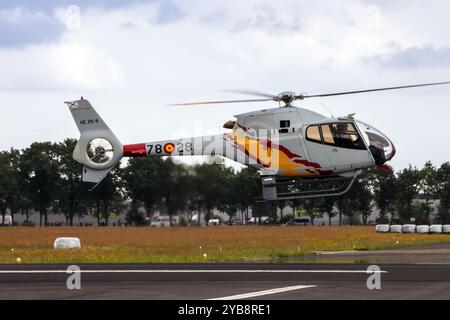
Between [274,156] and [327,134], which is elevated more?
[327,134]

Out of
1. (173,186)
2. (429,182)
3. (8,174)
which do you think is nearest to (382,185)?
(429,182)

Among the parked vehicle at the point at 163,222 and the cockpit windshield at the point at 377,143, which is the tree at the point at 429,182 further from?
the parked vehicle at the point at 163,222

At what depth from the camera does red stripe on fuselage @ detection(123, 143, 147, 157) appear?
42.9 m

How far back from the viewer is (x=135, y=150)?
43.1m

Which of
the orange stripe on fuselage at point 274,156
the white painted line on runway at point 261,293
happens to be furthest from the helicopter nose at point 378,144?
the white painted line on runway at point 261,293

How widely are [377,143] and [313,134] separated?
11.0 feet

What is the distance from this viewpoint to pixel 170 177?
3778cm

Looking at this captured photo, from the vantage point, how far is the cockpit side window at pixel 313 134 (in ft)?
134

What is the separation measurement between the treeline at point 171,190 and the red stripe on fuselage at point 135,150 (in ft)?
1.42

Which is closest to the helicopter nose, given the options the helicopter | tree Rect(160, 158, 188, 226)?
the helicopter

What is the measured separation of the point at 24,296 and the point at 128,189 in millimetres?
16173

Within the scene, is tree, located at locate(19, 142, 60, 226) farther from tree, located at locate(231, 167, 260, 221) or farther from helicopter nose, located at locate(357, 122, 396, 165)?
helicopter nose, located at locate(357, 122, 396, 165)

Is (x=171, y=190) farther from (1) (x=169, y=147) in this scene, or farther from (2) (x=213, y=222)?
(1) (x=169, y=147)
